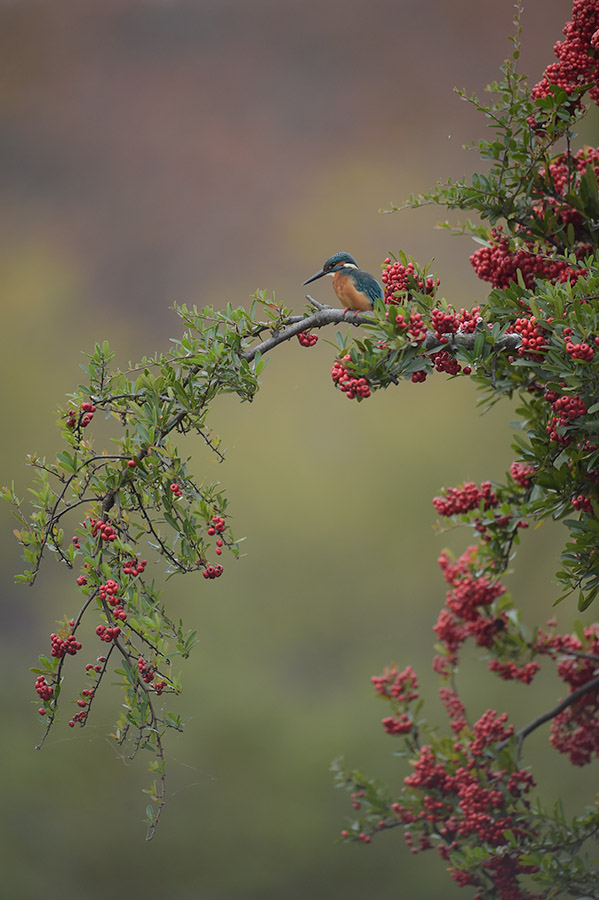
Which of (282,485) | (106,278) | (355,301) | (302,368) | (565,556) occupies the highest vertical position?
(106,278)

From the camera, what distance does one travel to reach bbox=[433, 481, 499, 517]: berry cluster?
163 cm

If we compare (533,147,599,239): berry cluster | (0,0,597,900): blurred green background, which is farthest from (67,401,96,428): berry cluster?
(0,0,597,900): blurred green background

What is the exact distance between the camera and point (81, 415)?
124cm

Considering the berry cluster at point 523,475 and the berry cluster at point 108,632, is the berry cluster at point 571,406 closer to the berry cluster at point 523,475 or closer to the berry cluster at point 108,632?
the berry cluster at point 523,475

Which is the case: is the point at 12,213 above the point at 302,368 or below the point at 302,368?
above

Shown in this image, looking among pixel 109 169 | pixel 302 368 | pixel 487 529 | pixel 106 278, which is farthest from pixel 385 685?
pixel 109 169

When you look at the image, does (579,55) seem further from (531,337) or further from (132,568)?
(132,568)

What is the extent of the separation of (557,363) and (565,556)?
0.32 metres

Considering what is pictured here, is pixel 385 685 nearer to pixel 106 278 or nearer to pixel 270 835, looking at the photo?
pixel 270 835

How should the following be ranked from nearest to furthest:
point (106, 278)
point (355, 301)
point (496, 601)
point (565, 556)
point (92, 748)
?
point (565, 556) < point (355, 301) < point (496, 601) < point (92, 748) < point (106, 278)

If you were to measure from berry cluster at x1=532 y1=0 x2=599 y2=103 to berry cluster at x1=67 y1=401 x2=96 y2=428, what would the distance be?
0.96 m

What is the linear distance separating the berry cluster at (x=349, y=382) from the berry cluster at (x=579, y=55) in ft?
2.17

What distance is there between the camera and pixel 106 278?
238 cm

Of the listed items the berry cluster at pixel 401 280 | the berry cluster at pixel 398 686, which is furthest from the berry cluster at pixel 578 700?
the berry cluster at pixel 401 280
